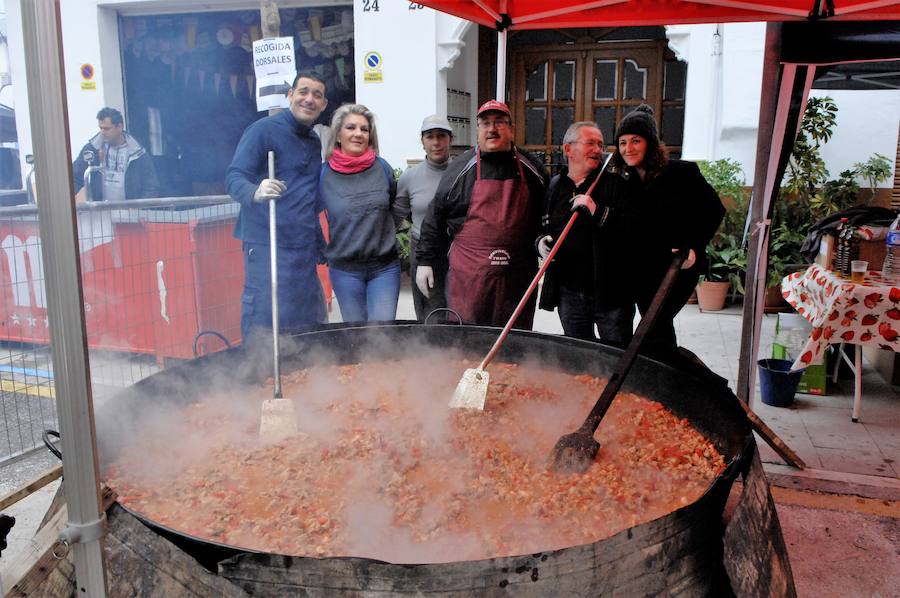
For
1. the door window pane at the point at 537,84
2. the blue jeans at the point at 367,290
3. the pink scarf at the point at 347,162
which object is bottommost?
the blue jeans at the point at 367,290

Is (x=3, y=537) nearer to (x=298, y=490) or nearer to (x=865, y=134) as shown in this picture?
(x=298, y=490)

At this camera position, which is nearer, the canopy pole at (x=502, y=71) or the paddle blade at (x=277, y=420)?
the paddle blade at (x=277, y=420)

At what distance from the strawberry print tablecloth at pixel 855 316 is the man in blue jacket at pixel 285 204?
10.1 feet

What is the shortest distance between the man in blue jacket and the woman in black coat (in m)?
1.70

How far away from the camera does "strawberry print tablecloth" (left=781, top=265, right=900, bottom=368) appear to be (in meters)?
3.94

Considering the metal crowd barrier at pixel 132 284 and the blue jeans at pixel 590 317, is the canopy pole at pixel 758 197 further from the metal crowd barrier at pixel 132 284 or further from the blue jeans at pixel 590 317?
the metal crowd barrier at pixel 132 284

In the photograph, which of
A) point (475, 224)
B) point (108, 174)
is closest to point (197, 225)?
point (108, 174)

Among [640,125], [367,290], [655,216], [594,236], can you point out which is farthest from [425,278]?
[640,125]

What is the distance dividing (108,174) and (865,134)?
7470 mm

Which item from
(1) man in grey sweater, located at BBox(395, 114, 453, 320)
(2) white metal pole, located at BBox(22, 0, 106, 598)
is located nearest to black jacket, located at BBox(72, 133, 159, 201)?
(1) man in grey sweater, located at BBox(395, 114, 453, 320)

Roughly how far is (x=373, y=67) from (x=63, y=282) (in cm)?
778

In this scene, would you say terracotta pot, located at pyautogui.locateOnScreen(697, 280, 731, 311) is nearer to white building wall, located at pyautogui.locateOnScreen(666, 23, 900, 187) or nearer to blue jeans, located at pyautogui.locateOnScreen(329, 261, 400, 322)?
white building wall, located at pyautogui.locateOnScreen(666, 23, 900, 187)

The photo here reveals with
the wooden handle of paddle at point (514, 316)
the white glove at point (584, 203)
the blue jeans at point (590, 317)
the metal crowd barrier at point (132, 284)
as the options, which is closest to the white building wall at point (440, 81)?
the metal crowd barrier at point (132, 284)

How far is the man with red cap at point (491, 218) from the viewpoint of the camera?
373 centimetres
